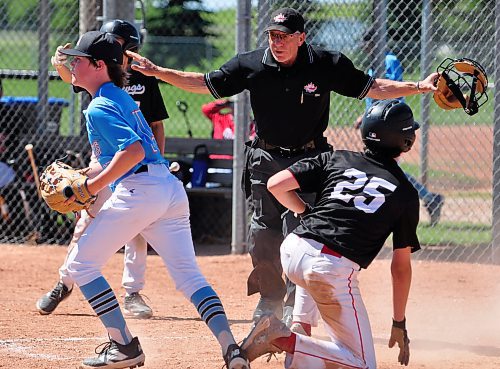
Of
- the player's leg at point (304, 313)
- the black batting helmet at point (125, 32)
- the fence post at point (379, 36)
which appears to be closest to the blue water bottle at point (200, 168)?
the fence post at point (379, 36)

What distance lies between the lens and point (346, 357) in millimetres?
4137

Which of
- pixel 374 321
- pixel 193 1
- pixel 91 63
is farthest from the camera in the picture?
pixel 193 1

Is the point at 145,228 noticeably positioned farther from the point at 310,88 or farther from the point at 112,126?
the point at 310,88

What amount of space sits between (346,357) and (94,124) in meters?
1.58

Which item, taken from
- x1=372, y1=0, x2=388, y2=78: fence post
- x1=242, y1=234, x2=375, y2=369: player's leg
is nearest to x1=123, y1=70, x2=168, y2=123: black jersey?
x1=242, y1=234, x2=375, y2=369: player's leg

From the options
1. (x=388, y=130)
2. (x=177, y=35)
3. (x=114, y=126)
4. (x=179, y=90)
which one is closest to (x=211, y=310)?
(x=114, y=126)

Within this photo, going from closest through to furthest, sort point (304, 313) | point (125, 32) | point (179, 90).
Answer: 1. point (304, 313)
2. point (125, 32)
3. point (179, 90)

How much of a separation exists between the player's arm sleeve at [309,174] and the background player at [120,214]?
0.67 metres

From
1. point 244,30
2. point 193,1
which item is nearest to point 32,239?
point 244,30

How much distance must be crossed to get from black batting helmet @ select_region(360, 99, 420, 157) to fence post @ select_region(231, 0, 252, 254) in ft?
14.7

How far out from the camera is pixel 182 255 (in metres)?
4.50

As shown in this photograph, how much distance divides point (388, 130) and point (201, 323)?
248 centimetres

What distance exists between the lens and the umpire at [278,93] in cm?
541

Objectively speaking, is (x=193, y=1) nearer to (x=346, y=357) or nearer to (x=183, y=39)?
(x=183, y=39)
